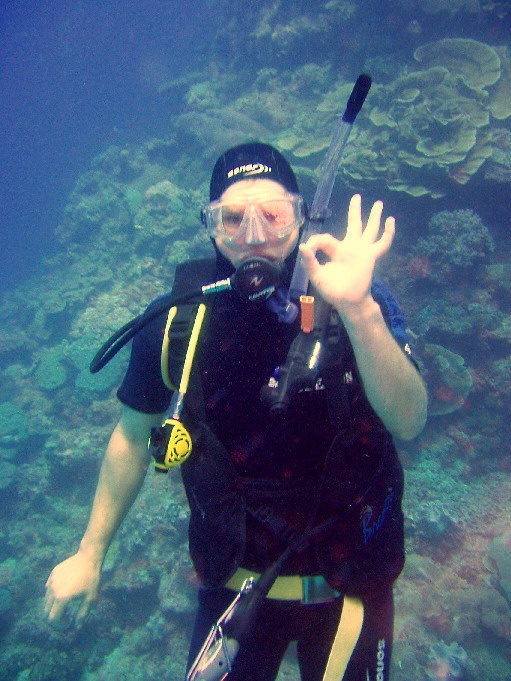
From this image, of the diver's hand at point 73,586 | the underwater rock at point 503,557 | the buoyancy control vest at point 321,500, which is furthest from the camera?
the underwater rock at point 503,557

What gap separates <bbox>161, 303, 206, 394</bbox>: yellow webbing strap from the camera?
6.21 ft

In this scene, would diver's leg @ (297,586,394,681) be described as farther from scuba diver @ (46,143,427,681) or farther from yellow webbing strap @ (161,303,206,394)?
yellow webbing strap @ (161,303,206,394)

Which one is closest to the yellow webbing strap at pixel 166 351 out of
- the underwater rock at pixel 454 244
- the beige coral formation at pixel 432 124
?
the underwater rock at pixel 454 244

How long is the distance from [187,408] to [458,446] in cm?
713

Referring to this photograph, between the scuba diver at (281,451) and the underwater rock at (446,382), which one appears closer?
the scuba diver at (281,451)

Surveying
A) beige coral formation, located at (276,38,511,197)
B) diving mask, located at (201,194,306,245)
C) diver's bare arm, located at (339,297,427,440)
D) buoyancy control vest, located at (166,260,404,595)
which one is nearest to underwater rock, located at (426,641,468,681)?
buoyancy control vest, located at (166,260,404,595)

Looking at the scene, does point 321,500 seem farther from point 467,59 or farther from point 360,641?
point 467,59

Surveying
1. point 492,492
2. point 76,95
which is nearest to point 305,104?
point 492,492

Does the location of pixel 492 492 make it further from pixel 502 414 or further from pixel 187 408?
pixel 187 408

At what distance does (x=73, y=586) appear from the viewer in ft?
7.25

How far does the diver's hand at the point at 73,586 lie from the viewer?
2174 millimetres

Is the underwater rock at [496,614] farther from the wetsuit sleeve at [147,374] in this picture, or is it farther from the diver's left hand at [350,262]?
the diver's left hand at [350,262]

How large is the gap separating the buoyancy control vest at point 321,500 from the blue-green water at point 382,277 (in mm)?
4587

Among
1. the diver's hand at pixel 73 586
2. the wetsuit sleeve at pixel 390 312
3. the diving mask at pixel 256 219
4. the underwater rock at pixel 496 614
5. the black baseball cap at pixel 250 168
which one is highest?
the black baseball cap at pixel 250 168
